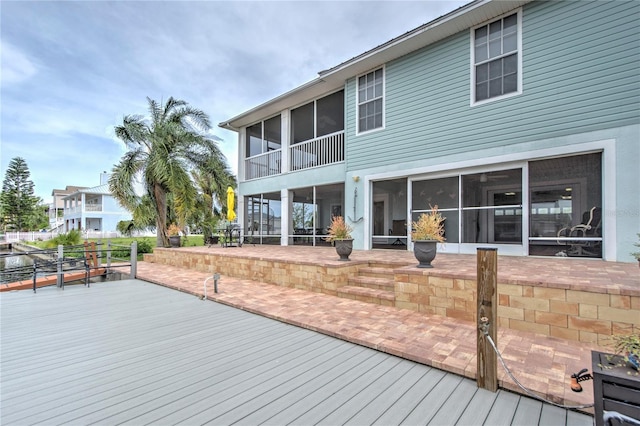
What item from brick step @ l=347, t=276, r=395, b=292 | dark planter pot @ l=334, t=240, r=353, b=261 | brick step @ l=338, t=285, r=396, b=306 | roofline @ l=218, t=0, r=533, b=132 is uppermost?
roofline @ l=218, t=0, r=533, b=132

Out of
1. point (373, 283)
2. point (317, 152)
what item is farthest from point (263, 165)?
point (373, 283)

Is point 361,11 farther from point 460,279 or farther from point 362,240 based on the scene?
point 460,279

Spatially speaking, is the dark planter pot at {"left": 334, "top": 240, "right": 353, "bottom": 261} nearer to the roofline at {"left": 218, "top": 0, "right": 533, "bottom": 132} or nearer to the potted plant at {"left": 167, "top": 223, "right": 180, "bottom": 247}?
the roofline at {"left": 218, "top": 0, "right": 533, "bottom": 132}

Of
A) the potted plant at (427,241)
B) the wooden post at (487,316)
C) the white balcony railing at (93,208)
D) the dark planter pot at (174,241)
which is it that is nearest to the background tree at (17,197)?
the white balcony railing at (93,208)

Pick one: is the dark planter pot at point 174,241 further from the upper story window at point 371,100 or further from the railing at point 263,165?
the upper story window at point 371,100

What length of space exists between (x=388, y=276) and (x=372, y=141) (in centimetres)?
447

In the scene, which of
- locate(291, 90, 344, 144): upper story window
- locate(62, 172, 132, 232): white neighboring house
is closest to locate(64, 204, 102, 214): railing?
locate(62, 172, 132, 232): white neighboring house

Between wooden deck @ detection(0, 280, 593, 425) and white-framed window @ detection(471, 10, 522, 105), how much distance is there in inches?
249

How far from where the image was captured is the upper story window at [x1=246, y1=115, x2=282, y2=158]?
37.9 ft

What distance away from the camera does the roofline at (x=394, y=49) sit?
20.1 ft

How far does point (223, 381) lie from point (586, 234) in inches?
264

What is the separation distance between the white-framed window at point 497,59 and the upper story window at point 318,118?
4.09 m

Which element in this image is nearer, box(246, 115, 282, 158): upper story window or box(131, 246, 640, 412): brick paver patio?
box(131, 246, 640, 412): brick paver patio

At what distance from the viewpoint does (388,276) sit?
17.4 feet
